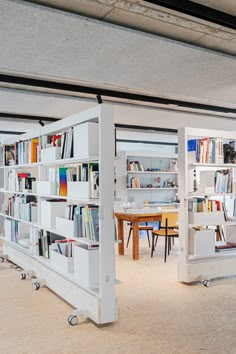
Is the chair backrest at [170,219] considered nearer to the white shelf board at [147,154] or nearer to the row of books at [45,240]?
the row of books at [45,240]

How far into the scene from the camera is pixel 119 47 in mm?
2855

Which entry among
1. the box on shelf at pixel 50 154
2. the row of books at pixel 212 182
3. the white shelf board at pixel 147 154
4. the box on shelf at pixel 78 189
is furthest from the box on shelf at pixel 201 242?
the white shelf board at pixel 147 154

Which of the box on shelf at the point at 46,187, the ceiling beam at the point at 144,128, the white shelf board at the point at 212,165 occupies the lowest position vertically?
the box on shelf at the point at 46,187

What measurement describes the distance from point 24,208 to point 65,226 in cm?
161

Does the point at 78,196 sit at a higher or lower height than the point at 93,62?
lower

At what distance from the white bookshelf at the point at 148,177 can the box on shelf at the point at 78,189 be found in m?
4.61

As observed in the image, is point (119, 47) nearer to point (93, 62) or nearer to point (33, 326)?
point (93, 62)

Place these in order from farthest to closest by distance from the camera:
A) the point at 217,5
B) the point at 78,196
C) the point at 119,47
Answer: the point at 78,196, the point at 119,47, the point at 217,5

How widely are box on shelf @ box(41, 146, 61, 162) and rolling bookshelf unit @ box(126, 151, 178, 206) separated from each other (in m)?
4.16

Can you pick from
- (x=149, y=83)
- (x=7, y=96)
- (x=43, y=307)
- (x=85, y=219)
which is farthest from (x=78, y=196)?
(x=7, y=96)

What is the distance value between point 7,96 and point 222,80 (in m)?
2.65

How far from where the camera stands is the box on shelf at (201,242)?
181 inches

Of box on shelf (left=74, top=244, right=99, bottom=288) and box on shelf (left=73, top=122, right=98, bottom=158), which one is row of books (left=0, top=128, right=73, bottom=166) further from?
box on shelf (left=74, top=244, right=99, bottom=288)

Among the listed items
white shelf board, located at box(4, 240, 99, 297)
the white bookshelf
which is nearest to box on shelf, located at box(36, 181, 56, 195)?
white shelf board, located at box(4, 240, 99, 297)
